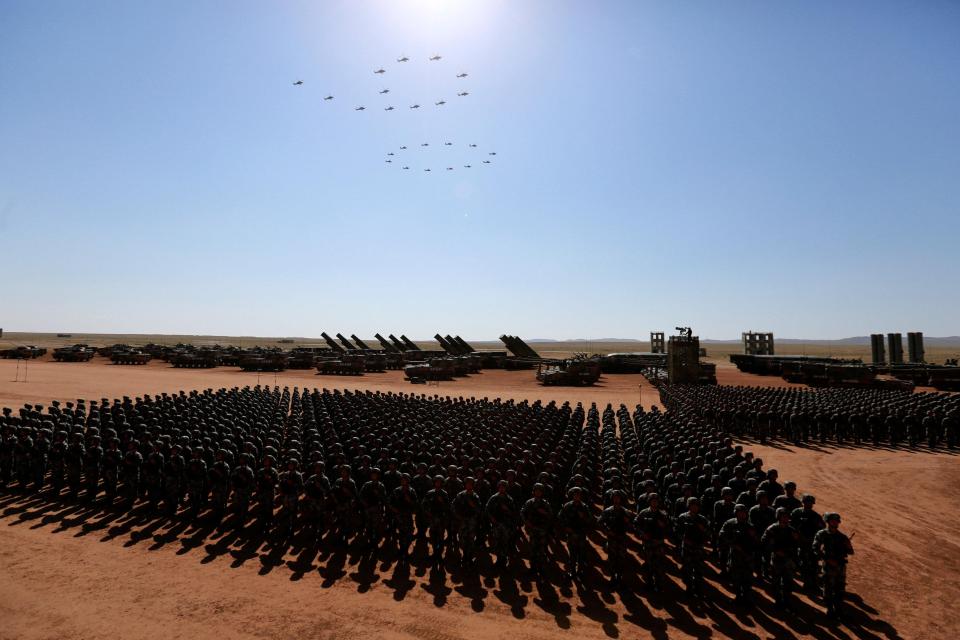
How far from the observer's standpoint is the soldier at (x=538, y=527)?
8.41 metres

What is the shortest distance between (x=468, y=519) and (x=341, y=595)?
215 centimetres

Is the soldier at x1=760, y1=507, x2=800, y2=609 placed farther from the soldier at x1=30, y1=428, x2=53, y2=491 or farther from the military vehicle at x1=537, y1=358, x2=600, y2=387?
the military vehicle at x1=537, y1=358, x2=600, y2=387

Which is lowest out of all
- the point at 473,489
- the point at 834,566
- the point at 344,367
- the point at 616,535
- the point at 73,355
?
the point at 834,566

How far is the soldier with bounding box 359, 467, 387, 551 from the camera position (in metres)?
9.17

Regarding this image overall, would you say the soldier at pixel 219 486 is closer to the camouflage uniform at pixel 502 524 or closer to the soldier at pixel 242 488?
the soldier at pixel 242 488

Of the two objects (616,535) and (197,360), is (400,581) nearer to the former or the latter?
(616,535)

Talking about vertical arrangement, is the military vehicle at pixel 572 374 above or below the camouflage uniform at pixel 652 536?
above

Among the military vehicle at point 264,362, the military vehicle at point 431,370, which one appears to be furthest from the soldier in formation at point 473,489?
the military vehicle at point 264,362

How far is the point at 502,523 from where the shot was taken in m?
8.66

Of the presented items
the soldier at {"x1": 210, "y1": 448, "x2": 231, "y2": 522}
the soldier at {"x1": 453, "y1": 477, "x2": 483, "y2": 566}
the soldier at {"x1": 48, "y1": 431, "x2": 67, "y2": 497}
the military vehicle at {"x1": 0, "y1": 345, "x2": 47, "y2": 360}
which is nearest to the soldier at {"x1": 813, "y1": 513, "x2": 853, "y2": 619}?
the soldier at {"x1": 453, "y1": 477, "x2": 483, "y2": 566}

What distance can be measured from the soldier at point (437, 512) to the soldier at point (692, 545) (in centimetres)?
365

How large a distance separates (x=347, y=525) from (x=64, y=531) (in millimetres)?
5405

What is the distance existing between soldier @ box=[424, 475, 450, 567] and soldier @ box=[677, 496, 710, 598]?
12.0ft

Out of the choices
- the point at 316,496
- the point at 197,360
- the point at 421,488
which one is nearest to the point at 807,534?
the point at 421,488
